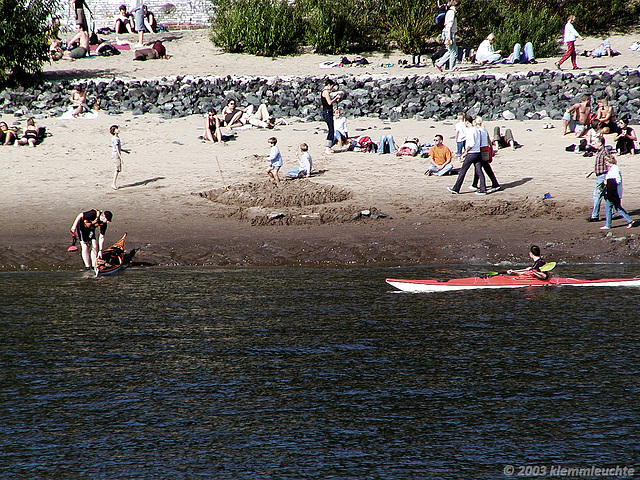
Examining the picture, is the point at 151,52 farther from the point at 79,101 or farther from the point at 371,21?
the point at 371,21

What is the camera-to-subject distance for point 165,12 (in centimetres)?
4725

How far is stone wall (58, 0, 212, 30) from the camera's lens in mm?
45438

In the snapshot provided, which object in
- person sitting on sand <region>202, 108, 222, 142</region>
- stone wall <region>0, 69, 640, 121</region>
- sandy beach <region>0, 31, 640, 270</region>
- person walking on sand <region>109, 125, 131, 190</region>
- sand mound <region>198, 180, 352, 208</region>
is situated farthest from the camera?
stone wall <region>0, 69, 640, 121</region>

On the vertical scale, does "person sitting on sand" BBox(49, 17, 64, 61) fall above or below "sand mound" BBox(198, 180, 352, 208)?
above

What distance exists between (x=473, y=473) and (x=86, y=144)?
2037 centimetres

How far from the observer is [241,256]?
17484 mm

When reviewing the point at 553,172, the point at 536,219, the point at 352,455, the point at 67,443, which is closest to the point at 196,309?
the point at 67,443

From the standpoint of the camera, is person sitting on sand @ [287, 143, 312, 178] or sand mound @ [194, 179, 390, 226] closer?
sand mound @ [194, 179, 390, 226]

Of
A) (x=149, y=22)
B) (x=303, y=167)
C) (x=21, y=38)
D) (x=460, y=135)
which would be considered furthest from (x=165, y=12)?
(x=460, y=135)

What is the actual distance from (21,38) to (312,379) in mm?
25888

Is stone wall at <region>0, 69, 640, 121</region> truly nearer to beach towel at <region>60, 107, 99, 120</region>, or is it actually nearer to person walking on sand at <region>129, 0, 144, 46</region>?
beach towel at <region>60, 107, 99, 120</region>

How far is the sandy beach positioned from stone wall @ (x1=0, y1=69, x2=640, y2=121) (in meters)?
1.30

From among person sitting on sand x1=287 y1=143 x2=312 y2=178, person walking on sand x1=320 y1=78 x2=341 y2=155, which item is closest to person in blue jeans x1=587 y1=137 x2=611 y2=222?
person sitting on sand x1=287 y1=143 x2=312 y2=178

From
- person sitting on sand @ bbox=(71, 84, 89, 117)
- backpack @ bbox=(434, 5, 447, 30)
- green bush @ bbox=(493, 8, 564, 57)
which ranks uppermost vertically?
backpack @ bbox=(434, 5, 447, 30)
